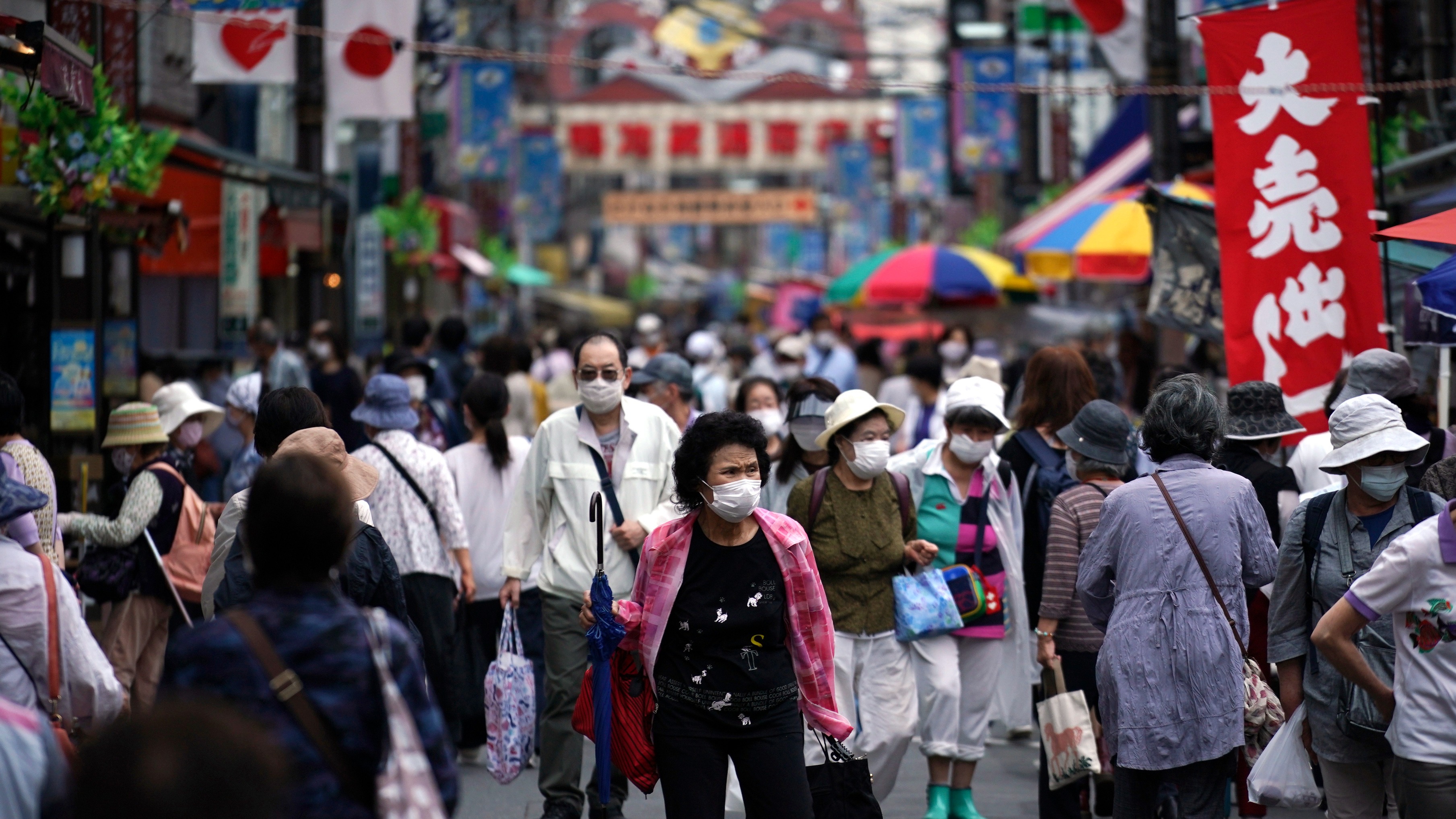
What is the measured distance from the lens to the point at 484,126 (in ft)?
83.1

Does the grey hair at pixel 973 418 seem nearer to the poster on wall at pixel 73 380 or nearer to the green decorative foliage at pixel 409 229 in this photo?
the poster on wall at pixel 73 380

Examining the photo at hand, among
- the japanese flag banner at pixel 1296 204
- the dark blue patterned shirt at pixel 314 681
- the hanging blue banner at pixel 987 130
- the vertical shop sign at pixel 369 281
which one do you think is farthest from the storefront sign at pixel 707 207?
the dark blue patterned shirt at pixel 314 681

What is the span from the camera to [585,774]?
7.69 meters

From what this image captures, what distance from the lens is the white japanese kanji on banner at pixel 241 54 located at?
36.8 ft

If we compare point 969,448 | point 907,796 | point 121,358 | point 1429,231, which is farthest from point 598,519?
point 121,358

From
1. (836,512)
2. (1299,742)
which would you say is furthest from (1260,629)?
(836,512)

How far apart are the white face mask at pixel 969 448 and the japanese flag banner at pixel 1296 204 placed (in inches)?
73.4

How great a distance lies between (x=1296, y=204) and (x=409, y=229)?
15.7 m

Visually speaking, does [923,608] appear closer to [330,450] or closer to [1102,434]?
[1102,434]

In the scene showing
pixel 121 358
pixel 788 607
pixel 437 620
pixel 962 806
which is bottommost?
pixel 962 806

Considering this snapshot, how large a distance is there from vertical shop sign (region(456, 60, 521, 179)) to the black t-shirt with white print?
21.2 m

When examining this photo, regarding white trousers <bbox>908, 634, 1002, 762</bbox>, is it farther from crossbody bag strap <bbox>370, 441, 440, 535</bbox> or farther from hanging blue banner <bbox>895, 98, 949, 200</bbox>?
hanging blue banner <bbox>895, 98, 949, 200</bbox>

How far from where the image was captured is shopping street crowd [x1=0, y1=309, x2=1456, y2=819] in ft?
9.43

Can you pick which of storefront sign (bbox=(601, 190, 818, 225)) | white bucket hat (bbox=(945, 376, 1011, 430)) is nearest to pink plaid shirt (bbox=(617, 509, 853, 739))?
white bucket hat (bbox=(945, 376, 1011, 430))
